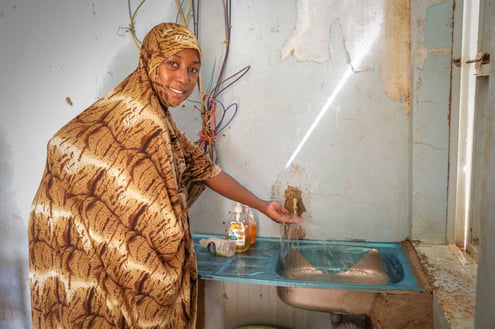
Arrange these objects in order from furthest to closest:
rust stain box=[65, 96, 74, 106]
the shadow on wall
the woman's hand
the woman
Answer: the shadow on wall < rust stain box=[65, 96, 74, 106] < the woman's hand < the woman

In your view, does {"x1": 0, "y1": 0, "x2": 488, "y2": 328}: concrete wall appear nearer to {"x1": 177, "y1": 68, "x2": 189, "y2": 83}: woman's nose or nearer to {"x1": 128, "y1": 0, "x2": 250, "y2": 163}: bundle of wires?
{"x1": 128, "y1": 0, "x2": 250, "y2": 163}: bundle of wires

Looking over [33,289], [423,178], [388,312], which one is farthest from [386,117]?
[33,289]

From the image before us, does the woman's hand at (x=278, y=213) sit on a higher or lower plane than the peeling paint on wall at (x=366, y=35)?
lower

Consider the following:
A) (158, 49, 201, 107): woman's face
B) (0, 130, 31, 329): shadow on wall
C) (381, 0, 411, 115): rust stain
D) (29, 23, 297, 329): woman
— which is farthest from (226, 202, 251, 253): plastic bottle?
(0, 130, 31, 329): shadow on wall

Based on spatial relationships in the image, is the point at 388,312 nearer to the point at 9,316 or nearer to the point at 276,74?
the point at 276,74

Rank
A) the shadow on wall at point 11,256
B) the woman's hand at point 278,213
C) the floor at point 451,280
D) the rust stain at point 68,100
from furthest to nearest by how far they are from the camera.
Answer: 1. the shadow on wall at point 11,256
2. the rust stain at point 68,100
3. the woman's hand at point 278,213
4. the floor at point 451,280

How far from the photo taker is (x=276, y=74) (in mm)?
1667

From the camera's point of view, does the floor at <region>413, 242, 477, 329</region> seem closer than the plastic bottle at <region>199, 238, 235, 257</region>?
Yes

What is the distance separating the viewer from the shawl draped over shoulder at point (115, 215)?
3.52 ft

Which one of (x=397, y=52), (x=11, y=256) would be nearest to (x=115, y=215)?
(x=397, y=52)

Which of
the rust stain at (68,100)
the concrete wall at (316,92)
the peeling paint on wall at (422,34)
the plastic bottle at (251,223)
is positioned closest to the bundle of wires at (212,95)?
the concrete wall at (316,92)

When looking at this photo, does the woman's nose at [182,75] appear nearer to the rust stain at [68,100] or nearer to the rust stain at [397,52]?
the rust stain at [397,52]

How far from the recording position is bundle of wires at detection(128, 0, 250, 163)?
66.9 inches

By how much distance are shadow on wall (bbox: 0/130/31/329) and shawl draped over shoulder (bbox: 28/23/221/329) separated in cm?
110
